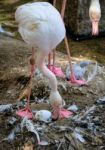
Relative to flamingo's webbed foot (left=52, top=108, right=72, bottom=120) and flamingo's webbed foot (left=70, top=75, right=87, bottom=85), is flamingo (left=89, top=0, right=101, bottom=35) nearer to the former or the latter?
flamingo's webbed foot (left=70, top=75, right=87, bottom=85)

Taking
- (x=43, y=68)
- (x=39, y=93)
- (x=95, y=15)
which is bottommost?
(x=39, y=93)

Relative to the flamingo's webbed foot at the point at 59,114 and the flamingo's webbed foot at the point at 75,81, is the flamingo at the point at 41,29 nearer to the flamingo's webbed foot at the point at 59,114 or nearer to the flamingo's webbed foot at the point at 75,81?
the flamingo's webbed foot at the point at 59,114

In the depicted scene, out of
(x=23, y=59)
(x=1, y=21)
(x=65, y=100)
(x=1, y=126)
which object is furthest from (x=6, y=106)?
(x=1, y=21)

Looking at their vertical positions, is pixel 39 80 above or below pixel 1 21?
above

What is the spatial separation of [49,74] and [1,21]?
10.0ft

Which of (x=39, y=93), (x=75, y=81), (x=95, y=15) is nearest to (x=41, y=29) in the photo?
(x=95, y=15)

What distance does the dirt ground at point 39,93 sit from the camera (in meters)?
3.56

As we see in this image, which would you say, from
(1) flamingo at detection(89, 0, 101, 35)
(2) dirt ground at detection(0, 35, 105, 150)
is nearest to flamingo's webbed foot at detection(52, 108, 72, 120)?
(2) dirt ground at detection(0, 35, 105, 150)

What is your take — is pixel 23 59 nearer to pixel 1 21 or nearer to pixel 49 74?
pixel 49 74

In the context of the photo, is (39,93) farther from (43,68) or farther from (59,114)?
(43,68)

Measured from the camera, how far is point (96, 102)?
4.11 meters

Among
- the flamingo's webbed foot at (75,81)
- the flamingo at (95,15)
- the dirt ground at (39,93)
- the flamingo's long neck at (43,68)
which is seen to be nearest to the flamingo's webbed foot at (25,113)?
the dirt ground at (39,93)

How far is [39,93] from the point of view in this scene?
4246 millimetres

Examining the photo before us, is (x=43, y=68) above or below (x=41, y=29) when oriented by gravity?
below
